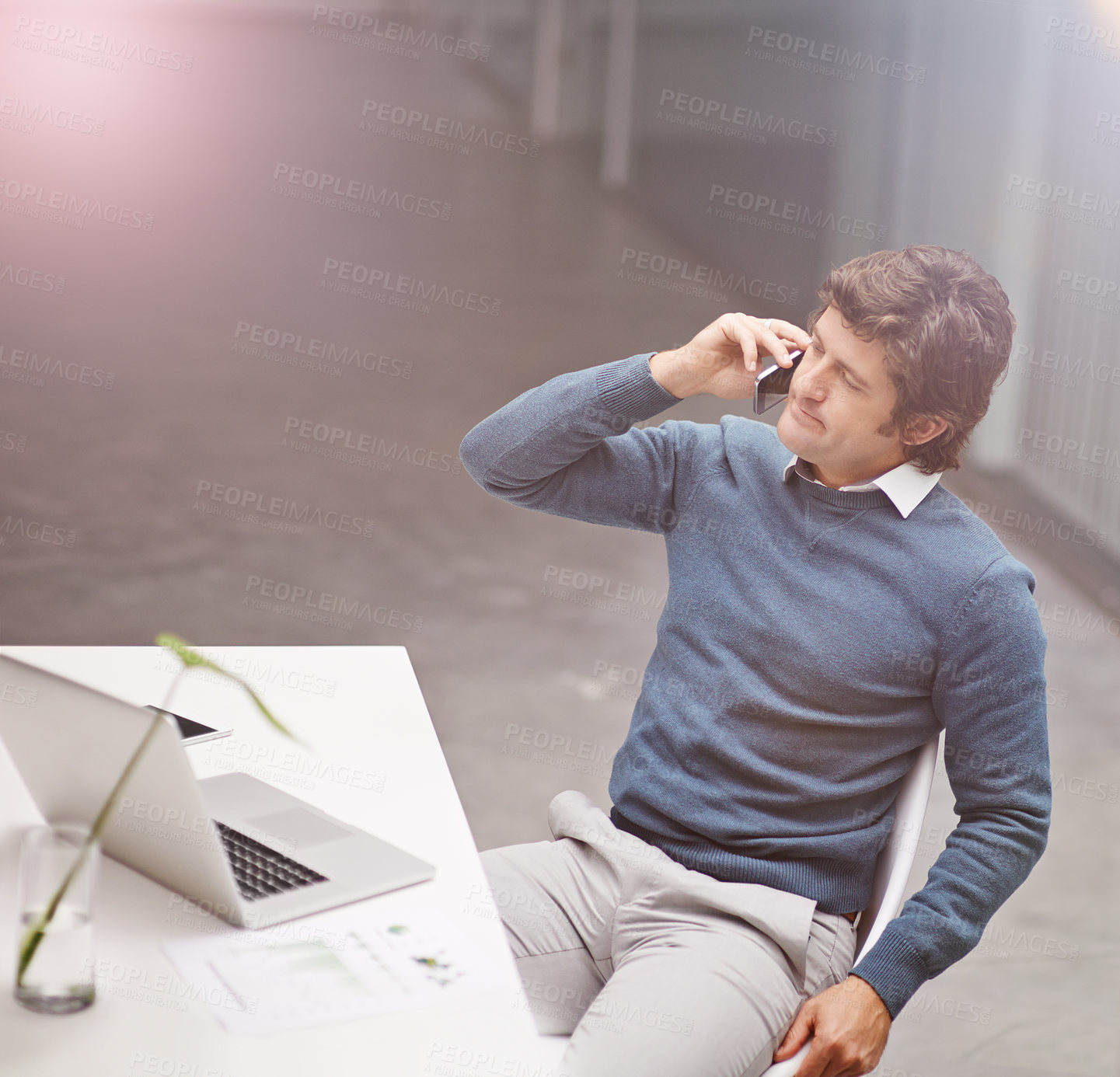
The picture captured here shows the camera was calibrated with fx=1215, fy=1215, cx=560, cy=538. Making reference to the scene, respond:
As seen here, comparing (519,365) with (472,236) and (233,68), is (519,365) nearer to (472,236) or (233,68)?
(472,236)

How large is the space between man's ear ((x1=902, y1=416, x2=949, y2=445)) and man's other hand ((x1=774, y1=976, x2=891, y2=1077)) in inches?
29.4

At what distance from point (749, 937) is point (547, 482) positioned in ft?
2.53

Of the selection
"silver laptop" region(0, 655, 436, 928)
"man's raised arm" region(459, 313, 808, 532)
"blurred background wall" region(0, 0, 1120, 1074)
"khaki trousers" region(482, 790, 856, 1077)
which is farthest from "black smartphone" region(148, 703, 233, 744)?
"blurred background wall" region(0, 0, 1120, 1074)

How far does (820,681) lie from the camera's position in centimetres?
170

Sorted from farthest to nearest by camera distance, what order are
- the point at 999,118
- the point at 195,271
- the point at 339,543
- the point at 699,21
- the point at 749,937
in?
1. the point at 699,21
2. the point at 195,271
3. the point at 999,118
4. the point at 339,543
5. the point at 749,937

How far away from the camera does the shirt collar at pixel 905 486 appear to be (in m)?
1.75

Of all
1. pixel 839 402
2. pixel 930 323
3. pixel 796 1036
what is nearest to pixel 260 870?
pixel 796 1036

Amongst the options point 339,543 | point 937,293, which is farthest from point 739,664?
point 339,543

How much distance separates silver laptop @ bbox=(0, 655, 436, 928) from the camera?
115cm

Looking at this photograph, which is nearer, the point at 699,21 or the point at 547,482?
the point at 547,482

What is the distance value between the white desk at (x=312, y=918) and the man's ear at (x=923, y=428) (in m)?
0.81

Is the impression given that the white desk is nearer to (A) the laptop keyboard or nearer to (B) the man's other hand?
(A) the laptop keyboard

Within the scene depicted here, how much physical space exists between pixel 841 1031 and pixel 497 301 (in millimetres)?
6620

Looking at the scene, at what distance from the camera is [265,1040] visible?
109 centimetres
